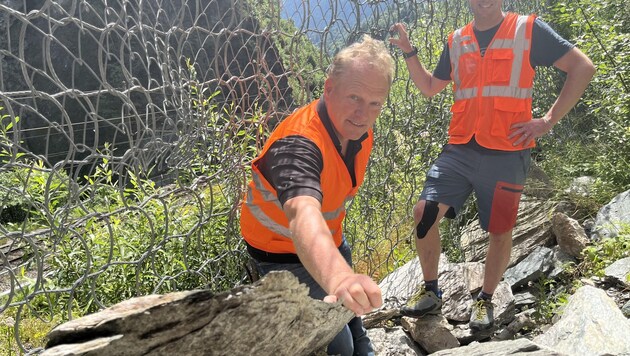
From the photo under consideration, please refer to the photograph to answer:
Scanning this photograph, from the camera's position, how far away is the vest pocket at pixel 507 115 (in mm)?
3453

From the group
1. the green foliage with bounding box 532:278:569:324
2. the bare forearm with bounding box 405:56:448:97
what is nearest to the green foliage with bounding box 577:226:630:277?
the green foliage with bounding box 532:278:569:324

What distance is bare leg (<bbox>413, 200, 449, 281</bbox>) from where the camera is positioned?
3.47 m

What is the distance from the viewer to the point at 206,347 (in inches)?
49.5

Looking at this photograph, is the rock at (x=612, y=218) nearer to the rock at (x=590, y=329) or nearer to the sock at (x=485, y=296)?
the sock at (x=485, y=296)

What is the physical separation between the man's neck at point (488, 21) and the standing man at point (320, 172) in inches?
57.5

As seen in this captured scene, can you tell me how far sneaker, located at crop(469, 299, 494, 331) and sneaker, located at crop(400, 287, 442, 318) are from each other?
0.82 feet

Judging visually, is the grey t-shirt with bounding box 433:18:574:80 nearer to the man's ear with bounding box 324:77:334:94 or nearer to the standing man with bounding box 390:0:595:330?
the standing man with bounding box 390:0:595:330

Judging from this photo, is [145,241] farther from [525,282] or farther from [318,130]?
[525,282]

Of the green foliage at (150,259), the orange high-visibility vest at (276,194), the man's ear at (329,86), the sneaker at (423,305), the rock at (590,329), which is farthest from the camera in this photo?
the sneaker at (423,305)

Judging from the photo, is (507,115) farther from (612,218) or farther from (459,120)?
(612,218)

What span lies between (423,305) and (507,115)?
3.94ft

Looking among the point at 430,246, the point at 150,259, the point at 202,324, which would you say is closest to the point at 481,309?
the point at 430,246

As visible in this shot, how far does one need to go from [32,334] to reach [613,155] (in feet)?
16.5

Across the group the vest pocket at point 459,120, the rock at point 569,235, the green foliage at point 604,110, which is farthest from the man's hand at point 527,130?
the green foliage at point 604,110
